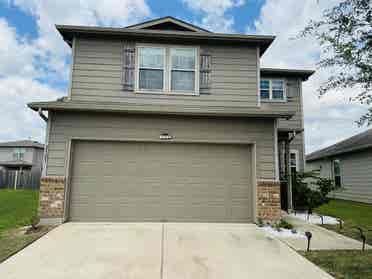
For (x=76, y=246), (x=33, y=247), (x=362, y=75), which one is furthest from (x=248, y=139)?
(x=33, y=247)

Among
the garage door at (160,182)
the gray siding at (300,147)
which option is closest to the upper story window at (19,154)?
the garage door at (160,182)

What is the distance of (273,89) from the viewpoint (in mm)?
12016

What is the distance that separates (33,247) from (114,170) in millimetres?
2714

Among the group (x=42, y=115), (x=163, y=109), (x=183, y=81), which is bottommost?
(x=42, y=115)

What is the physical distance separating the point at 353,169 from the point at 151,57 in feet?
41.1

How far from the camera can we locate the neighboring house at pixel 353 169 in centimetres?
1255

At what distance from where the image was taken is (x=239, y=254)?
4.64 m

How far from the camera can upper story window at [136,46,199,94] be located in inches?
305

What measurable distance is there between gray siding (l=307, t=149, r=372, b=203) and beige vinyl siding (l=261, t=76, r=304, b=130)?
4.03 m

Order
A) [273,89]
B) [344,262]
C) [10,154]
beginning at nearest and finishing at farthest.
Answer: [344,262] → [273,89] → [10,154]

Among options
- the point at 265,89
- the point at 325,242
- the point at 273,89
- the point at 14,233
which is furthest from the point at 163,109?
the point at 273,89

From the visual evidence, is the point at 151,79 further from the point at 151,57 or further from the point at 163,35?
the point at 163,35

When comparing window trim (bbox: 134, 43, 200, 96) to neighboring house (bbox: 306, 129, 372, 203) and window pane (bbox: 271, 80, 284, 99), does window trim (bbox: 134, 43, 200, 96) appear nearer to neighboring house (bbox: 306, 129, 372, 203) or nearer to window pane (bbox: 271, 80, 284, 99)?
window pane (bbox: 271, 80, 284, 99)

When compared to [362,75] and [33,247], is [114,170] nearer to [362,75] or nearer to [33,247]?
[33,247]
